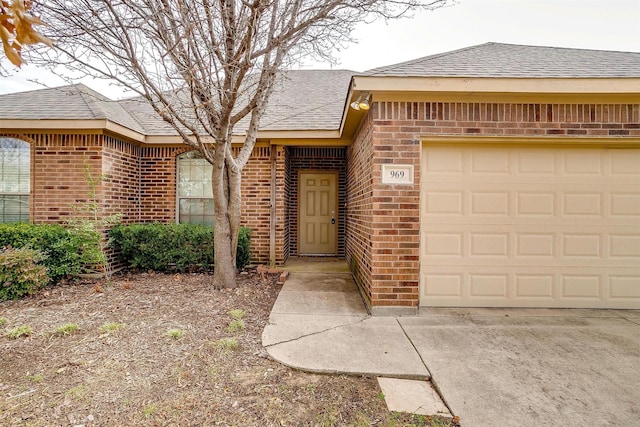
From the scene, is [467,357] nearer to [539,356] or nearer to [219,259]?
[539,356]

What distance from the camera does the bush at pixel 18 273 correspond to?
444cm

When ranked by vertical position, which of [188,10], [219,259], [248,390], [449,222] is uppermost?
[188,10]

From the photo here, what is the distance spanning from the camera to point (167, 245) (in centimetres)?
596

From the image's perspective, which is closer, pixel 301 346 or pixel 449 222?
pixel 301 346

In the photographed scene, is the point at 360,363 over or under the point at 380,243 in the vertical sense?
under

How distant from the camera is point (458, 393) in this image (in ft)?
7.57

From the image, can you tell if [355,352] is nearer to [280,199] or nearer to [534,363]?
[534,363]

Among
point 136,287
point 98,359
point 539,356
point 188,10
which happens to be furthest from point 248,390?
point 188,10

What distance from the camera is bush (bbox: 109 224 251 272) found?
5945mm

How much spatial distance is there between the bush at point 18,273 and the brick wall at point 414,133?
505 centimetres

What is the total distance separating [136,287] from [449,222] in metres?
4.99

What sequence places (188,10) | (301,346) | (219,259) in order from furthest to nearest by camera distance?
(219,259)
(188,10)
(301,346)

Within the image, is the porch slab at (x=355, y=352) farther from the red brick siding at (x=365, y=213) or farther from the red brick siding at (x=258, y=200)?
the red brick siding at (x=258, y=200)

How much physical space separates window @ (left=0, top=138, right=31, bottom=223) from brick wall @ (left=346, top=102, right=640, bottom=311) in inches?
263
